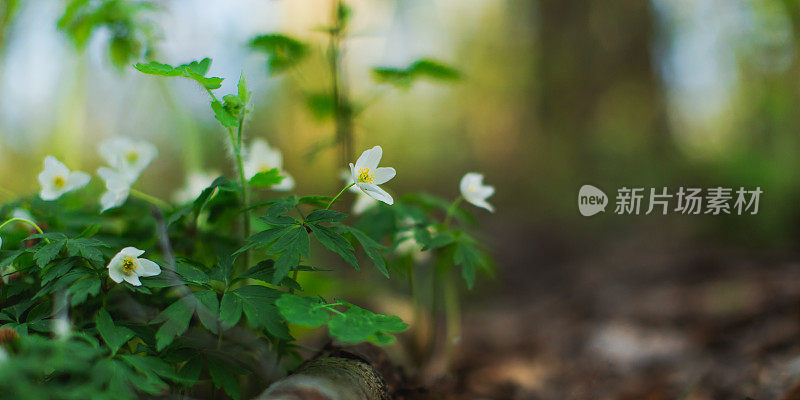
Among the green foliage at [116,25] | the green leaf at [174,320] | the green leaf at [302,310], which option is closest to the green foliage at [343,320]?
the green leaf at [302,310]

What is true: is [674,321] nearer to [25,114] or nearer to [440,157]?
[25,114]

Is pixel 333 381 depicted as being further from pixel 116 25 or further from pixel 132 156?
pixel 116 25

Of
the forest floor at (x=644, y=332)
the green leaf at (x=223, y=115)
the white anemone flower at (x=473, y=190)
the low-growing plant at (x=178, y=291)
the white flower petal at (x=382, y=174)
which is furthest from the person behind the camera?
the forest floor at (x=644, y=332)

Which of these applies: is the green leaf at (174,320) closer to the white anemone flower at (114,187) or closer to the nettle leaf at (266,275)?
the nettle leaf at (266,275)

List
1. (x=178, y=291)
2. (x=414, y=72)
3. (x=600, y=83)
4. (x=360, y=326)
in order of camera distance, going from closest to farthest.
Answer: (x=360, y=326), (x=178, y=291), (x=414, y=72), (x=600, y=83)

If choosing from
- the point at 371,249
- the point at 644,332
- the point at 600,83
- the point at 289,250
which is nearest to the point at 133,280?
the point at 289,250

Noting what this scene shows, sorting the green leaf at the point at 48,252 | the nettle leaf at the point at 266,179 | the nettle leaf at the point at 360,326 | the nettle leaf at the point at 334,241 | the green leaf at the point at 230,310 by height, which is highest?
the nettle leaf at the point at 266,179
